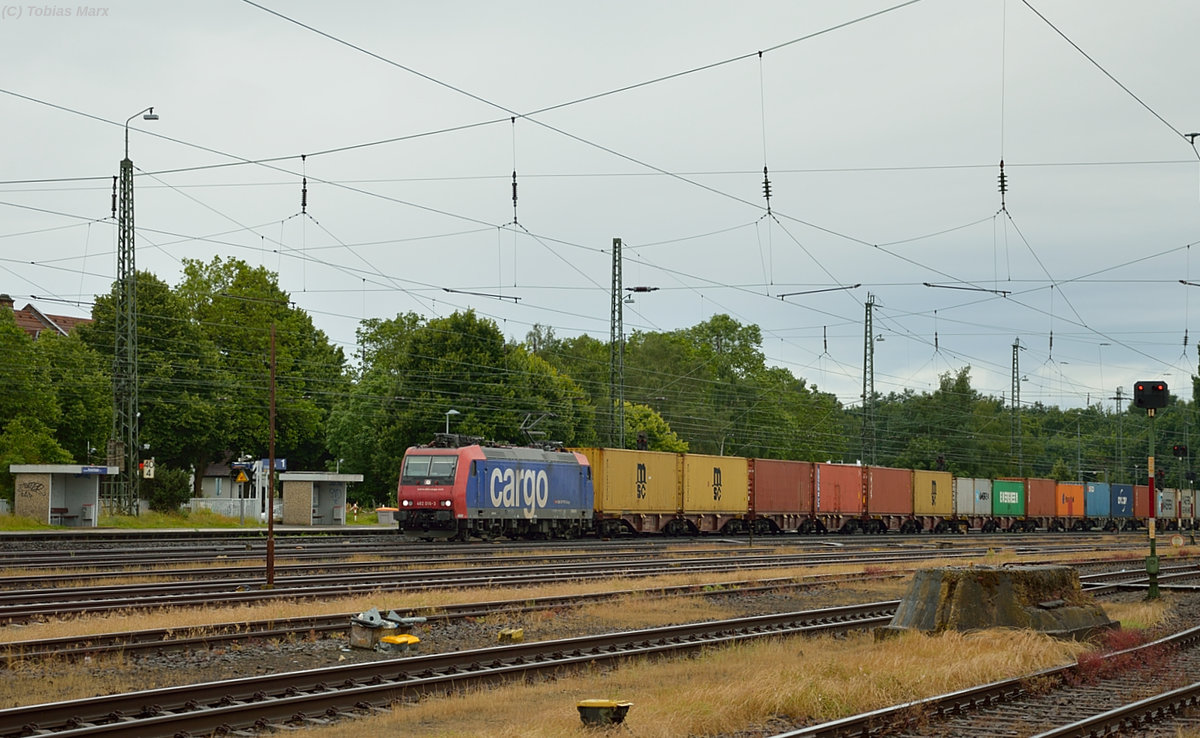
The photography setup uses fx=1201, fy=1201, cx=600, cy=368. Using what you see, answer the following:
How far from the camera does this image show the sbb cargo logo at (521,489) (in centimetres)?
4116

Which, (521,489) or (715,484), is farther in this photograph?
(715,484)

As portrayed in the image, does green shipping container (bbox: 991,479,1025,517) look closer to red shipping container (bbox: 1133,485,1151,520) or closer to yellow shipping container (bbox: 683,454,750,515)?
red shipping container (bbox: 1133,485,1151,520)

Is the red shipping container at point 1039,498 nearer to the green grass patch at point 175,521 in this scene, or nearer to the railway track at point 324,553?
the railway track at point 324,553

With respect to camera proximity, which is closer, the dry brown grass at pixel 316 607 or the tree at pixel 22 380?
the dry brown grass at pixel 316 607

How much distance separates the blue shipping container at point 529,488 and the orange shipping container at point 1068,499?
143 ft

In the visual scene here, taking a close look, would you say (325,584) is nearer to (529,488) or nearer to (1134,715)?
(1134,715)

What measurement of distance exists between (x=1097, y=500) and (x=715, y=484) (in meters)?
43.0

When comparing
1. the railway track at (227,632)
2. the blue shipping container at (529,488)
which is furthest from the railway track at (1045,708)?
the blue shipping container at (529,488)

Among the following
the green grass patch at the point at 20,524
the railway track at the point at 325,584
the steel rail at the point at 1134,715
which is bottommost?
the green grass patch at the point at 20,524

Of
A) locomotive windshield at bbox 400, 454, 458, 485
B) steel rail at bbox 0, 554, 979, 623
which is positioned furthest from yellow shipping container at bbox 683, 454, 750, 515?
steel rail at bbox 0, 554, 979, 623

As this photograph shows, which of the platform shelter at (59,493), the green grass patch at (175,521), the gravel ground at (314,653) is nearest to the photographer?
the gravel ground at (314,653)

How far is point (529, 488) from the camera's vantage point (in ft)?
141

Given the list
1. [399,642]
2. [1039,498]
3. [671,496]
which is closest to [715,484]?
[671,496]

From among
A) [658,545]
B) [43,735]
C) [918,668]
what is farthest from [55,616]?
[658,545]
